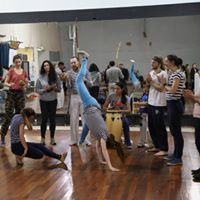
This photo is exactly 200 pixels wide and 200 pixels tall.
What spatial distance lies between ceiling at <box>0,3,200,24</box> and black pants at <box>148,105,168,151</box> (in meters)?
2.15

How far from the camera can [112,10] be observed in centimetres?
607

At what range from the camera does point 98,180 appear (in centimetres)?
374

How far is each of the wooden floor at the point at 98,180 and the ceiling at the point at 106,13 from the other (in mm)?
2563

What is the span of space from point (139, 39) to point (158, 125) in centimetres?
741

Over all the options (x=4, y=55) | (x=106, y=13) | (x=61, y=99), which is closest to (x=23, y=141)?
(x=106, y=13)

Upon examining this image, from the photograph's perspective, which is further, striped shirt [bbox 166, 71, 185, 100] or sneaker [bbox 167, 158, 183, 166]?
sneaker [bbox 167, 158, 183, 166]

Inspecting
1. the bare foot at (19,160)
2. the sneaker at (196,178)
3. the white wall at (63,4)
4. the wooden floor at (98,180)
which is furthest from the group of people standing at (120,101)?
the white wall at (63,4)

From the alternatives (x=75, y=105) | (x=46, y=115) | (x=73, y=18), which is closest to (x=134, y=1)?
(x=73, y=18)

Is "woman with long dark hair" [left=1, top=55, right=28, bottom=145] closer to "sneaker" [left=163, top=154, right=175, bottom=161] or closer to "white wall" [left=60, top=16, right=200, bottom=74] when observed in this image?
"sneaker" [left=163, top=154, right=175, bottom=161]

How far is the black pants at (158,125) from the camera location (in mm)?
4598

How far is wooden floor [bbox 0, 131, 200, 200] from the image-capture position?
10.9 ft

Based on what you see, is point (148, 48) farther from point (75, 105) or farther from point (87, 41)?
point (75, 105)

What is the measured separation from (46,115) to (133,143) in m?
1.47

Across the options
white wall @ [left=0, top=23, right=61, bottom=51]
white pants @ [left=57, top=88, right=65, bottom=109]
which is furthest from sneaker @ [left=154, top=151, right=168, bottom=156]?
white wall @ [left=0, top=23, right=61, bottom=51]
